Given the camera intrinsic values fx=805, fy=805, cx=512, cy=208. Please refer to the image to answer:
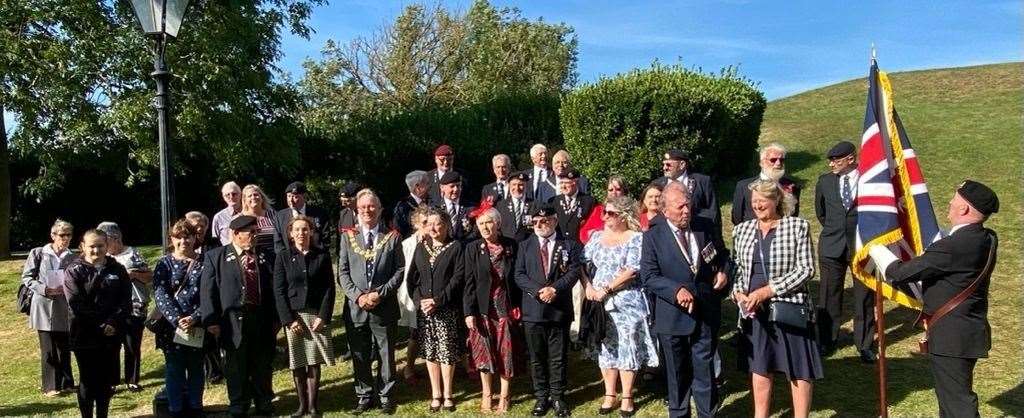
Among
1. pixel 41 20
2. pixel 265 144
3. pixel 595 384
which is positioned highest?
pixel 41 20

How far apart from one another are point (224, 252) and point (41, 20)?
34.7 ft

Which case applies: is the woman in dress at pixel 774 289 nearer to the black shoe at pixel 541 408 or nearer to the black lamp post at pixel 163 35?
the black shoe at pixel 541 408

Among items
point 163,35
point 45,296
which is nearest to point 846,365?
point 163,35

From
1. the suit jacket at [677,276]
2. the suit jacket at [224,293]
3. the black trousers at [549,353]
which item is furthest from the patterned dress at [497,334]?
the suit jacket at [224,293]

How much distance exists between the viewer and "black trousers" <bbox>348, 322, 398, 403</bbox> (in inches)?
265

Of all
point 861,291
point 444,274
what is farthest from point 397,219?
point 861,291

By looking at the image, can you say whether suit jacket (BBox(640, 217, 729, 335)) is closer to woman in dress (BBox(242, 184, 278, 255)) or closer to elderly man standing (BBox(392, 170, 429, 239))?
elderly man standing (BBox(392, 170, 429, 239))

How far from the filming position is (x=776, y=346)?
546 centimetres

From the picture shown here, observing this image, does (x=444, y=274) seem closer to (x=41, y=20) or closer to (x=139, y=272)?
(x=139, y=272)

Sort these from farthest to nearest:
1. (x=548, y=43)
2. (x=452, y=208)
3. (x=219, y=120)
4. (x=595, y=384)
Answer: (x=548, y=43)
(x=219, y=120)
(x=452, y=208)
(x=595, y=384)

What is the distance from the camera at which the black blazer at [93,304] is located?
6.11 m

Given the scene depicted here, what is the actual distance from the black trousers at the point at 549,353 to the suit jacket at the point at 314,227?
1.97 m

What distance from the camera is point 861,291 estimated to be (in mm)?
7309

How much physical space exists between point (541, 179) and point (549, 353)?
2366 millimetres
